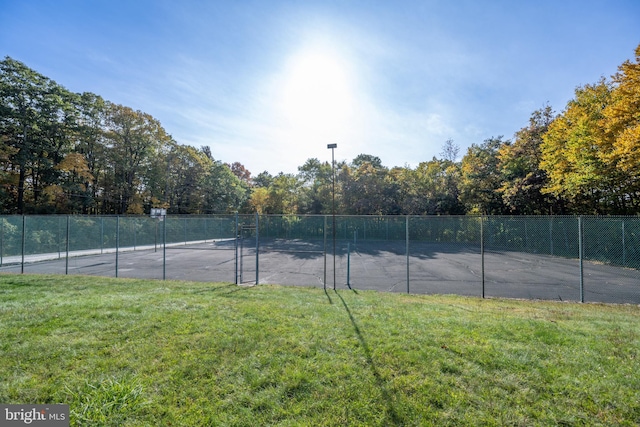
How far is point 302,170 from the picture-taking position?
4222cm

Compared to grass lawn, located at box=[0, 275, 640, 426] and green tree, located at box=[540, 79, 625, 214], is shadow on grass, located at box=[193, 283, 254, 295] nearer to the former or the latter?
grass lawn, located at box=[0, 275, 640, 426]

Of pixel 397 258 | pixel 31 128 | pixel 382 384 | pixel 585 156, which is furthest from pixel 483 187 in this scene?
pixel 31 128

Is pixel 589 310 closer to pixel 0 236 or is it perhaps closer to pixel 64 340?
pixel 64 340

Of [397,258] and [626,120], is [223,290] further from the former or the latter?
[626,120]

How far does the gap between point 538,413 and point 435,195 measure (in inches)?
1315

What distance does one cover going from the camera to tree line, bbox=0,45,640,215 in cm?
1586

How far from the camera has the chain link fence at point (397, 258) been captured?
31.8 feet

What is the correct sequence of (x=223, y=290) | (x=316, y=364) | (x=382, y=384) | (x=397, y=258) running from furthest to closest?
(x=397, y=258)
(x=223, y=290)
(x=316, y=364)
(x=382, y=384)

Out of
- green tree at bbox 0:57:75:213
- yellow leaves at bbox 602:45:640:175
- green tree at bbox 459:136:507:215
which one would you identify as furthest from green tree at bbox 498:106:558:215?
green tree at bbox 0:57:75:213

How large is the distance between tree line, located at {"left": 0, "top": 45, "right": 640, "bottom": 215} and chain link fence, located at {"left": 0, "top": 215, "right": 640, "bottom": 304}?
3.85 meters

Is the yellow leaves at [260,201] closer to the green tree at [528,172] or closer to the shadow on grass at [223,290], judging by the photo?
the green tree at [528,172]

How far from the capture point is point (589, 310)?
21.7 ft

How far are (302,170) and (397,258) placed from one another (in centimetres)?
2806

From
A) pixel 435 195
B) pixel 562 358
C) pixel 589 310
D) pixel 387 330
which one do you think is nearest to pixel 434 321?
pixel 387 330
